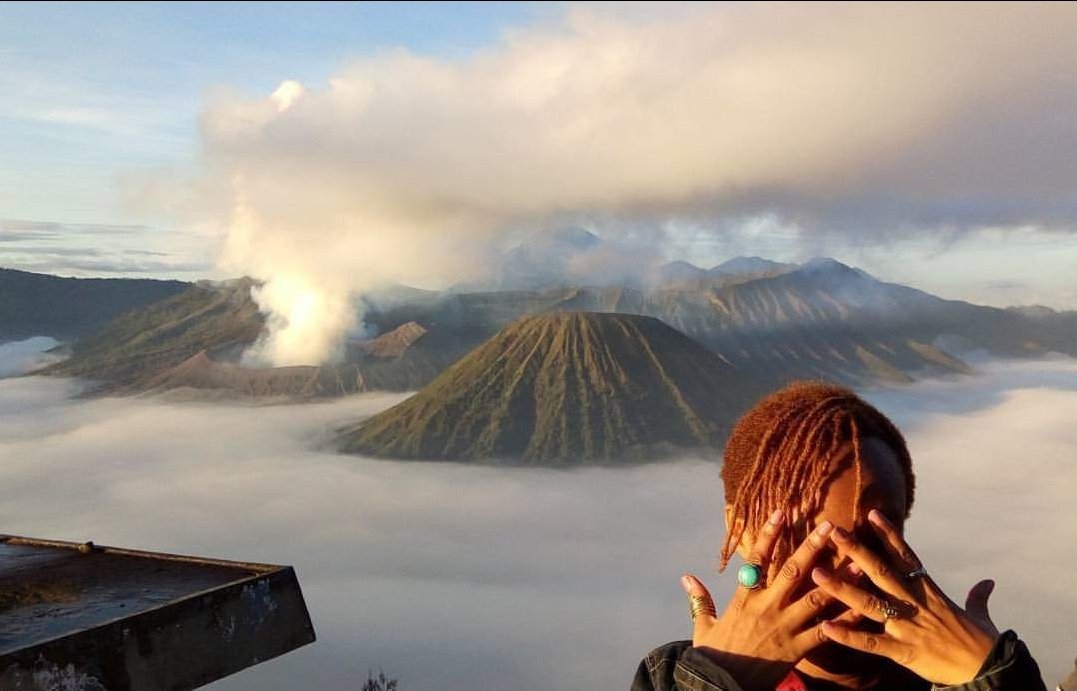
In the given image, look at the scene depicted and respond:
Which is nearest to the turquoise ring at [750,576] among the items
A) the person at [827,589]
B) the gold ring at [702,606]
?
the person at [827,589]

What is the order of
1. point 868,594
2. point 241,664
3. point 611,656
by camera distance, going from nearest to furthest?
point 868,594 < point 241,664 < point 611,656

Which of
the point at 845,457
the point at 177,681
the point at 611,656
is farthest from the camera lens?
the point at 611,656

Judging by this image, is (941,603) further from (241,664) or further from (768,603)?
(241,664)

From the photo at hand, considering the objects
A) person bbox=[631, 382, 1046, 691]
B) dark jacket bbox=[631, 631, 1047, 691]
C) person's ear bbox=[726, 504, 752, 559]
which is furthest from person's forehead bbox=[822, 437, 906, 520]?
dark jacket bbox=[631, 631, 1047, 691]

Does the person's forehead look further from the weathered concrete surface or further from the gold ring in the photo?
the weathered concrete surface

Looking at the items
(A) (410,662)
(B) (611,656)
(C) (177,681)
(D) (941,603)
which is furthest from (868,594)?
(B) (611,656)

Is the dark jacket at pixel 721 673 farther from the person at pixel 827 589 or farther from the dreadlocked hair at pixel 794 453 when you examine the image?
the dreadlocked hair at pixel 794 453

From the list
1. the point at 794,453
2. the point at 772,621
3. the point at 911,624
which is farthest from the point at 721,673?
the point at 794,453
